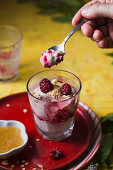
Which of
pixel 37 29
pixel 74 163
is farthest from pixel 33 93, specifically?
pixel 37 29

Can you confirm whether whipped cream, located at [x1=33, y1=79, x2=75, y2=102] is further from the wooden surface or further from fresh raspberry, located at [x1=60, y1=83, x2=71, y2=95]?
the wooden surface

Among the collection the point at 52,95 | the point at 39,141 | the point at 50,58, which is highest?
the point at 50,58

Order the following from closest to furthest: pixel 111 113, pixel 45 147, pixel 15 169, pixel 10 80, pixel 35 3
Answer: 1. pixel 15 169
2. pixel 45 147
3. pixel 111 113
4. pixel 10 80
5. pixel 35 3

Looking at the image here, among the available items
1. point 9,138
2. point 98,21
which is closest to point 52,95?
point 9,138

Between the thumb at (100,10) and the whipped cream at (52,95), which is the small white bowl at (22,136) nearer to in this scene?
the whipped cream at (52,95)

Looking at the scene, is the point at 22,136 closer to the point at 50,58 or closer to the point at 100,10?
the point at 50,58

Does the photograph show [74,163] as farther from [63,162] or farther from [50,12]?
[50,12]

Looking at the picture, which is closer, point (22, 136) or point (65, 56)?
point (22, 136)
